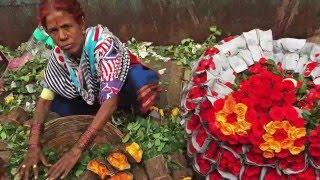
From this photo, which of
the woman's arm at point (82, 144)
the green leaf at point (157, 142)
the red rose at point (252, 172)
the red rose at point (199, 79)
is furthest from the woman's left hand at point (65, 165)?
the red rose at point (252, 172)

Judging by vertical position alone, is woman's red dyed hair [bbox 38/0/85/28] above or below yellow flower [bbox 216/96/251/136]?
above

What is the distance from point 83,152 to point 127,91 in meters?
0.63

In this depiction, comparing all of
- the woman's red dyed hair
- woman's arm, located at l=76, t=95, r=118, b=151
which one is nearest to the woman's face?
the woman's red dyed hair

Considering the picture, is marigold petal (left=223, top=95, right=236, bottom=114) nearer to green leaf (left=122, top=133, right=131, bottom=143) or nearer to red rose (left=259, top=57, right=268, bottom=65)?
red rose (left=259, top=57, right=268, bottom=65)

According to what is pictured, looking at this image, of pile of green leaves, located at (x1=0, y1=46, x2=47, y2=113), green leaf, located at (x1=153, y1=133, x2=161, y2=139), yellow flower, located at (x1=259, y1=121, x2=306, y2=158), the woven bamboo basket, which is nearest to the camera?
yellow flower, located at (x1=259, y1=121, x2=306, y2=158)

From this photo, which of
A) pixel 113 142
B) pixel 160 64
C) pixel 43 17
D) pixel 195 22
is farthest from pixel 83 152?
pixel 195 22

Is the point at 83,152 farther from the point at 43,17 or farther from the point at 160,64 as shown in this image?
the point at 160,64

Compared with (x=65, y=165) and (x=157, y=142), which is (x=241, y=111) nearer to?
(x=157, y=142)

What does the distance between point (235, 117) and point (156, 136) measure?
754mm

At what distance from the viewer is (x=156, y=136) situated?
124 inches

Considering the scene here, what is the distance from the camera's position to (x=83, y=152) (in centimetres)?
276

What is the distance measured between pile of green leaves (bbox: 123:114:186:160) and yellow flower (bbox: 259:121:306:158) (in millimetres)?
726

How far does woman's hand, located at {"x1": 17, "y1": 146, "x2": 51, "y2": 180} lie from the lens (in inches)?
107

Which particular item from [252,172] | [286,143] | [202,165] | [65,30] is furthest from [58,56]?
[286,143]
